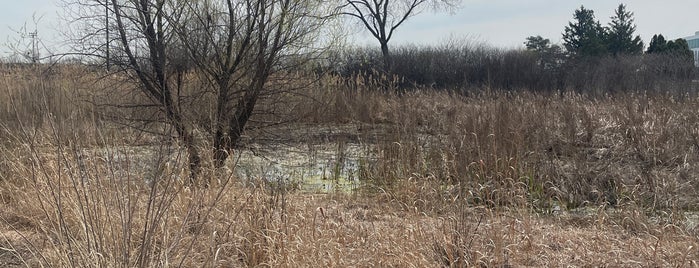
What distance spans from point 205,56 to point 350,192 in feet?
5.70

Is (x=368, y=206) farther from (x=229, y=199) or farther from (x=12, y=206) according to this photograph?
(x=12, y=206)

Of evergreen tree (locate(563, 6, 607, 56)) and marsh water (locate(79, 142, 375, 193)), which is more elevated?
evergreen tree (locate(563, 6, 607, 56))

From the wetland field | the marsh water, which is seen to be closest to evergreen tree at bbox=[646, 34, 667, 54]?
the wetland field

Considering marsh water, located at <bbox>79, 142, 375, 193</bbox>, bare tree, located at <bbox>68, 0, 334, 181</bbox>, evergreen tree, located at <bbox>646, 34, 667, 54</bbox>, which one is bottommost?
marsh water, located at <bbox>79, 142, 375, 193</bbox>

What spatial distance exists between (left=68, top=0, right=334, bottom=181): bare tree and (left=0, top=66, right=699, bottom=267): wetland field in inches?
11.4

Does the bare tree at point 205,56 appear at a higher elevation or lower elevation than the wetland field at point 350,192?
higher

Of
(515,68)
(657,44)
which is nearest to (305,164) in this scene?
(515,68)

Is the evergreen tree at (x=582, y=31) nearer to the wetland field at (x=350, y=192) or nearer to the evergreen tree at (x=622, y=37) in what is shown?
the evergreen tree at (x=622, y=37)

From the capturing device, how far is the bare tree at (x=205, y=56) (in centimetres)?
467

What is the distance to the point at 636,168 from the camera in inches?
227

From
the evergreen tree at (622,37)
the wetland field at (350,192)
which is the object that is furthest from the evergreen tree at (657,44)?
the wetland field at (350,192)

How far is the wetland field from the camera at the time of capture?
2.78 m

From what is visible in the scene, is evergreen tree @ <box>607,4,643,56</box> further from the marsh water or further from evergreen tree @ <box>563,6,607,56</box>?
the marsh water

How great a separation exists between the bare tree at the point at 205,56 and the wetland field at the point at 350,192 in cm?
29
